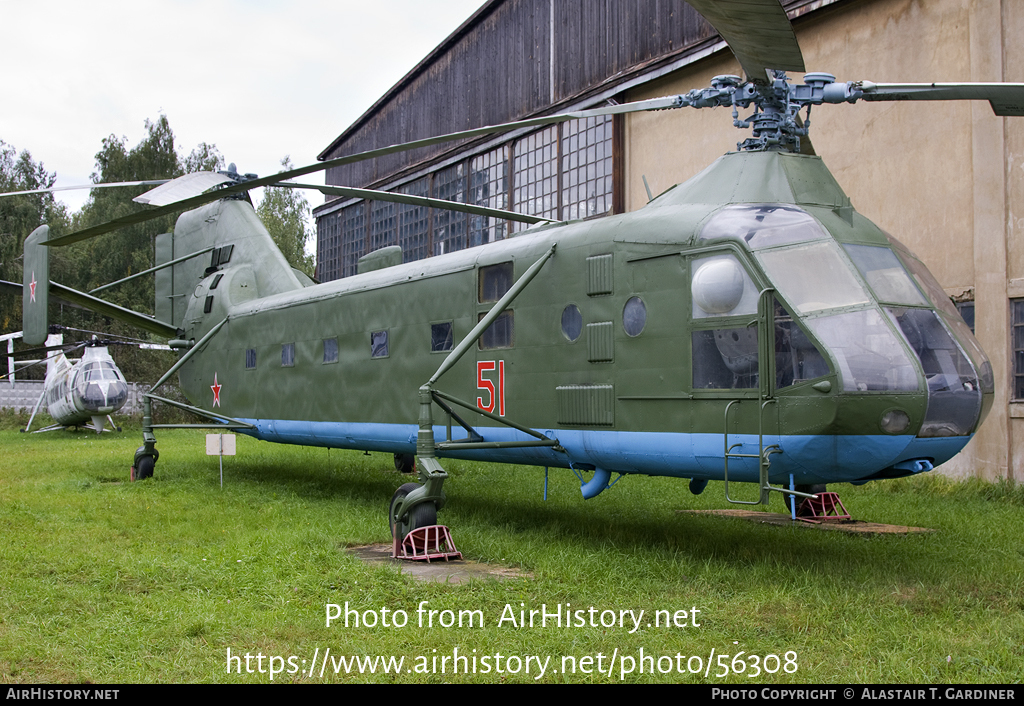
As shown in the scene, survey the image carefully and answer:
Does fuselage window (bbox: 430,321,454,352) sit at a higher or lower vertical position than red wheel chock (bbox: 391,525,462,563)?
higher

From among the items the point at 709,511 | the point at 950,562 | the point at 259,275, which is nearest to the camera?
the point at 950,562

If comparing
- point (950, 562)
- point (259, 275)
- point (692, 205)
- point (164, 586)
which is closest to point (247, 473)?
point (259, 275)

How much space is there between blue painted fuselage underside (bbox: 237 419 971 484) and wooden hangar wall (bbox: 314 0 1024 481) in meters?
6.75

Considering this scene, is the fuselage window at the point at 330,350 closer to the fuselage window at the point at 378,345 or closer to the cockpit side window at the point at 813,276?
the fuselage window at the point at 378,345

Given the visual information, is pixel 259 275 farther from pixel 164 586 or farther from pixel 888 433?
pixel 888 433

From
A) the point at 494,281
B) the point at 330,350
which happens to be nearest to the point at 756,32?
the point at 494,281

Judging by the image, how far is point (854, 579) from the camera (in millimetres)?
6852

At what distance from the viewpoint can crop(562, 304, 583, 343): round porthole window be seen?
27.2ft

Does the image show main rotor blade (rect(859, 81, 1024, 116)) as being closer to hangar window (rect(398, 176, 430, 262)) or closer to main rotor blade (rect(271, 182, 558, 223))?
main rotor blade (rect(271, 182, 558, 223))

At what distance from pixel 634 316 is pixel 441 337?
9.88ft

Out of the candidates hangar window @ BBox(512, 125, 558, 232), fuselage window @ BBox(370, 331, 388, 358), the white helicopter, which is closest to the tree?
the white helicopter

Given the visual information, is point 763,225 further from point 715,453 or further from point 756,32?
point 715,453

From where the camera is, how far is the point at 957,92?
21.9 feet
